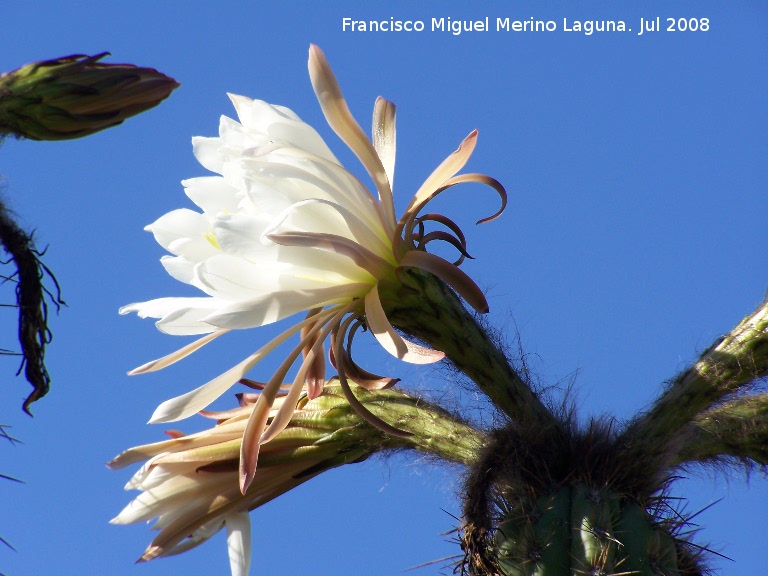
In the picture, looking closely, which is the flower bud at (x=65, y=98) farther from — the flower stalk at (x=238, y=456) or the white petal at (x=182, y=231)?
the flower stalk at (x=238, y=456)

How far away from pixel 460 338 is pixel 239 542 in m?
0.50

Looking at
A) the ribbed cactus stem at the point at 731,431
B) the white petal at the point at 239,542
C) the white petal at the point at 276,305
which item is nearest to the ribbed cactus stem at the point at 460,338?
the white petal at the point at 276,305

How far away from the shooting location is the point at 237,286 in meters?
1.49

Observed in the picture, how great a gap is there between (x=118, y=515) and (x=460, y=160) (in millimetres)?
811

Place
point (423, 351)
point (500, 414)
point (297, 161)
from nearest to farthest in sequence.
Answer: point (423, 351)
point (297, 161)
point (500, 414)

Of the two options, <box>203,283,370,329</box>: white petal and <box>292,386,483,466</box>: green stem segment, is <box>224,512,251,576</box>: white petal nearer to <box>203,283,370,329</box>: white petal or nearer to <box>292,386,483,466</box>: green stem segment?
<box>292,386,483,466</box>: green stem segment

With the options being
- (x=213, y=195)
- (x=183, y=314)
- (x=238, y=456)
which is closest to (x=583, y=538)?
(x=238, y=456)

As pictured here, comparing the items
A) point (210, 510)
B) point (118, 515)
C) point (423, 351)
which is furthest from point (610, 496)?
point (118, 515)

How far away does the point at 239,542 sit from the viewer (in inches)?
64.8

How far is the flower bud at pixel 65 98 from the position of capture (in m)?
1.34

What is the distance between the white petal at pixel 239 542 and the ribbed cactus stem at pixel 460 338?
42cm

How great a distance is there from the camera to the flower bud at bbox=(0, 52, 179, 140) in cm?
134

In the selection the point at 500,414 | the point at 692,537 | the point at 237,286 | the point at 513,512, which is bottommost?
the point at 692,537

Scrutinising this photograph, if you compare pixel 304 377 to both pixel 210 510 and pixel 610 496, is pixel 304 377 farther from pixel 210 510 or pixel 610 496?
pixel 610 496
